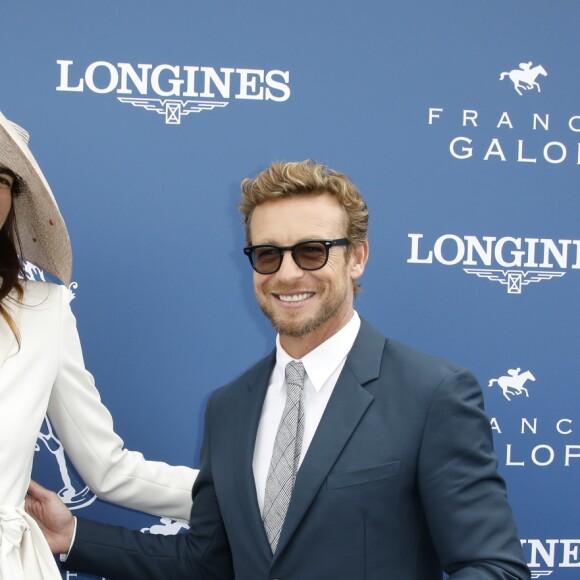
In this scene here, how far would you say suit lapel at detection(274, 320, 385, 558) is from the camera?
1.51 meters

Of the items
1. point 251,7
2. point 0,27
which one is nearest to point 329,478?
point 251,7

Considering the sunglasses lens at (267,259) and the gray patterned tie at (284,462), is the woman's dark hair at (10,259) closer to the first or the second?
the sunglasses lens at (267,259)

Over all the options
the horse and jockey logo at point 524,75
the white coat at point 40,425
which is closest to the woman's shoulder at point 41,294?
the white coat at point 40,425

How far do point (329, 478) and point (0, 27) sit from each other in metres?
1.56

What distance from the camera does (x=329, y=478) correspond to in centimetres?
152

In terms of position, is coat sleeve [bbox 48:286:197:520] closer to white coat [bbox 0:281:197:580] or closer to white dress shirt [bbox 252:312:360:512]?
white coat [bbox 0:281:197:580]

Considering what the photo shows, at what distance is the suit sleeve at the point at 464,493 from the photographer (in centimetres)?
144

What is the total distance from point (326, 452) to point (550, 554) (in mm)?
1251

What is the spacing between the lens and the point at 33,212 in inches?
68.1

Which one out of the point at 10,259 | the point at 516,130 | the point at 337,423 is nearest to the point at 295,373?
the point at 337,423

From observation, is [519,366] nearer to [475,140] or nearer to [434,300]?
[434,300]

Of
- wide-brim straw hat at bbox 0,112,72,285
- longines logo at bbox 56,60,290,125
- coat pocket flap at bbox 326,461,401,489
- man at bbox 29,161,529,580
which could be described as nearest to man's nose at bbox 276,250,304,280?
man at bbox 29,161,529,580

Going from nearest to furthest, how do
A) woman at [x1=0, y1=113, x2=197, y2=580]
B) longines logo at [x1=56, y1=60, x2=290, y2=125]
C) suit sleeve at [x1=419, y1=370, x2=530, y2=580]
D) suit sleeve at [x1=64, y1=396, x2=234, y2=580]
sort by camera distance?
suit sleeve at [x1=419, y1=370, x2=530, y2=580], woman at [x1=0, y1=113, x2=197, y2=580], suit sleeve at [x1=64, y1=396, x2=234, y2=580], longines logo at [x1=56, y1=60, x2=290, y2=125]

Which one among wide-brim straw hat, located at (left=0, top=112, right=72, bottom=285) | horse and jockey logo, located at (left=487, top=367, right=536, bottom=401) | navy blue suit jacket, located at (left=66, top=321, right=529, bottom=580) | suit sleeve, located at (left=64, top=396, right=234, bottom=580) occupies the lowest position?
suit sleeve, located at (left=64, top=396, right=234, bottom=580)
